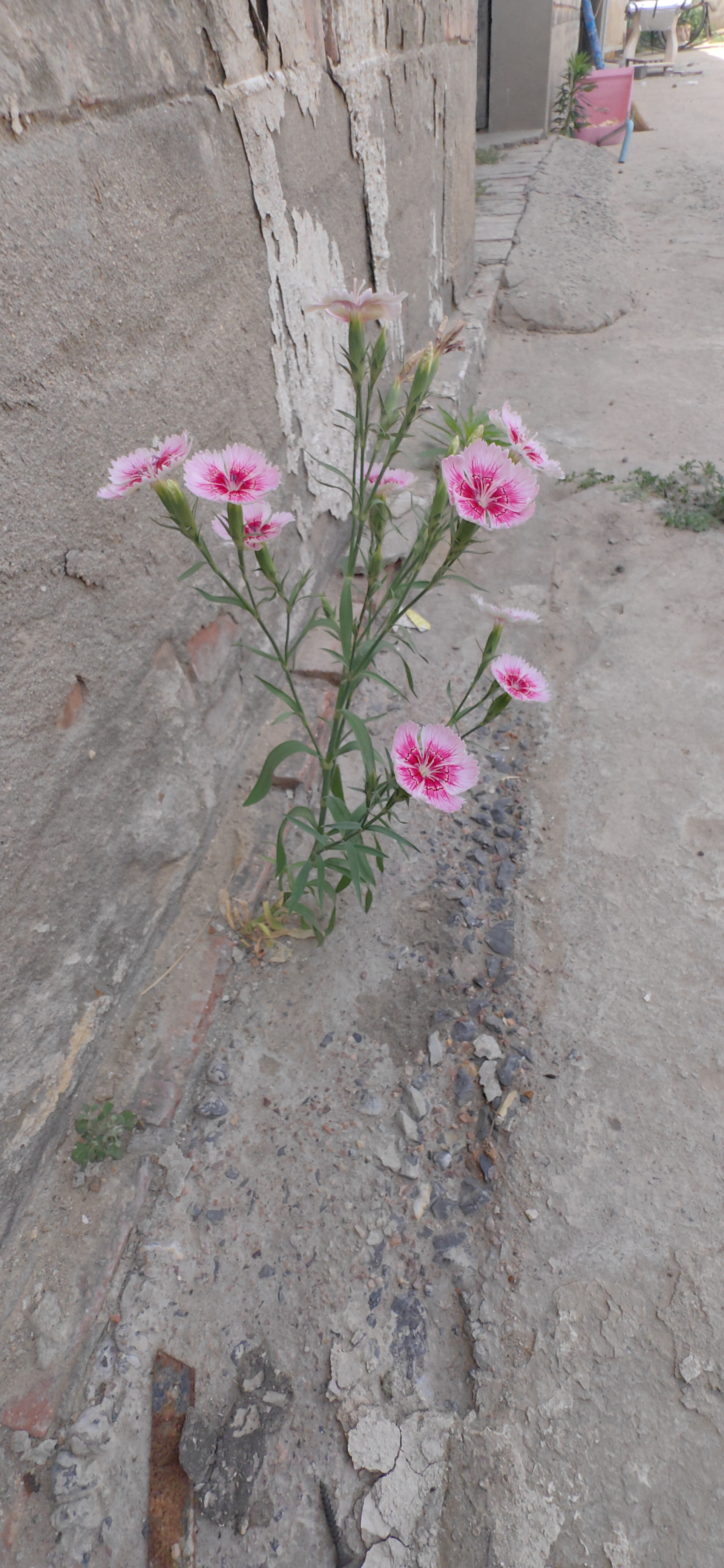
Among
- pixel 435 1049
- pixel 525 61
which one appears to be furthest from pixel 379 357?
pixel 525 61

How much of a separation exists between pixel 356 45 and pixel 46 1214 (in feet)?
9.87

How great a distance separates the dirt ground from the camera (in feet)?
3.65

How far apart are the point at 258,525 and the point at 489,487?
1.17 feet

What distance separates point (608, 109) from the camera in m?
7.52

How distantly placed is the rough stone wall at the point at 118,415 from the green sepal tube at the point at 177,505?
8.6 inches

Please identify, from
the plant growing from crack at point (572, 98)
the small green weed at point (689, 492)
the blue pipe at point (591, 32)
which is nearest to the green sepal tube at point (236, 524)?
the small green weed at point (689, 492)

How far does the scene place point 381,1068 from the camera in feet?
5.07

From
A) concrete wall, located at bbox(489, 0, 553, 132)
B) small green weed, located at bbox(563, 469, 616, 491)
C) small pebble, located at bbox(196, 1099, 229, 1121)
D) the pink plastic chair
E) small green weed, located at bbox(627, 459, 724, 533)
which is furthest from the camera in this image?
the pink plastic chair

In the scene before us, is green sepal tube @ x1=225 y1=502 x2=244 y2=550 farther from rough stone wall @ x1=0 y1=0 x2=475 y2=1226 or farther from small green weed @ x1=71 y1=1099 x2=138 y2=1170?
small green weed @ x1=71 y1=1099 x2=138 y2=1170

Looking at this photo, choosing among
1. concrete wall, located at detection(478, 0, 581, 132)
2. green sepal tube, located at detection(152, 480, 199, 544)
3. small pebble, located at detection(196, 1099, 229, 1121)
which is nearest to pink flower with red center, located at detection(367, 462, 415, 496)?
green sepal tube, located at detection(152, 480, 199, 544)

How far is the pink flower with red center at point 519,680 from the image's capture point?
3.92ft

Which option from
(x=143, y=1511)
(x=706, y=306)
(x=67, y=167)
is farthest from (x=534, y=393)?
(x=143, y=1511)

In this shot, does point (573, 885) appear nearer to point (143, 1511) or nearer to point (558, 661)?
point (558, 661)

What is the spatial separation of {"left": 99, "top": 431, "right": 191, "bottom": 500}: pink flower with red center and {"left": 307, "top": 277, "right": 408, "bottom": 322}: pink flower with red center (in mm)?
311
